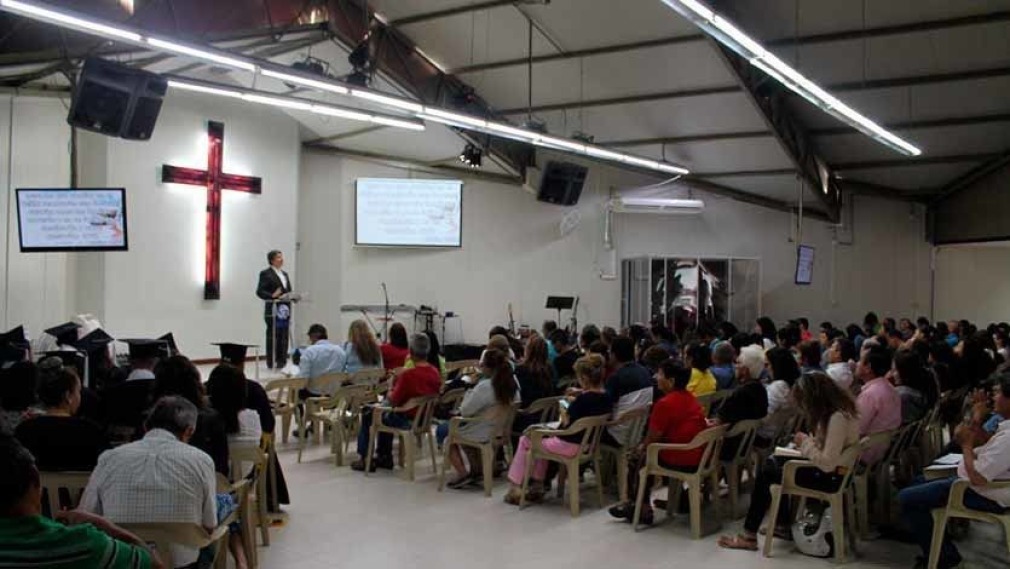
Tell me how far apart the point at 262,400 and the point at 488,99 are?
868 centimetres

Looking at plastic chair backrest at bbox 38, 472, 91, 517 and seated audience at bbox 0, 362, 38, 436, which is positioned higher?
seated audience at bbox 0, 362, 38, 436

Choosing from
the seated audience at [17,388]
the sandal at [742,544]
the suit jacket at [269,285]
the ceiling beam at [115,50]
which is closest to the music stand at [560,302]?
the suit jacket at [269,285]

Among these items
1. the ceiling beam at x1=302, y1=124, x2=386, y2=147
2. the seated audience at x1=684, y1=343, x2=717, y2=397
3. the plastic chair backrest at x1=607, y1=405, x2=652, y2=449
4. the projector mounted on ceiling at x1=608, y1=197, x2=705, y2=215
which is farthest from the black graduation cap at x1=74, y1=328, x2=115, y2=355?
the projector mounted on ceiling at x1=608, y1=197, x2=705, y2=215

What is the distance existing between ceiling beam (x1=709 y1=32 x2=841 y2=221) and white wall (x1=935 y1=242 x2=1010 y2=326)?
2.23m

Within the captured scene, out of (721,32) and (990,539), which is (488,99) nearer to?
(721,32)

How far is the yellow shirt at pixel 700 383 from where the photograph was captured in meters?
6.30

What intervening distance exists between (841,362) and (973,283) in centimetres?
929

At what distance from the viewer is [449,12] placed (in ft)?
34.3

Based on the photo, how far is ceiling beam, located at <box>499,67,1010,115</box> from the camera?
9.98 m

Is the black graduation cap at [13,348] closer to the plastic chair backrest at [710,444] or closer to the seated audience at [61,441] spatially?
the seated audience at [61,441]

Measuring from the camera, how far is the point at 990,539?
5.14 meters

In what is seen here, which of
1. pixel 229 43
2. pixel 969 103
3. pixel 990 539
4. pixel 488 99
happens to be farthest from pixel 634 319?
pixel 990 539

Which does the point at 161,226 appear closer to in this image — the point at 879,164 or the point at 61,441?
the point at 61,441

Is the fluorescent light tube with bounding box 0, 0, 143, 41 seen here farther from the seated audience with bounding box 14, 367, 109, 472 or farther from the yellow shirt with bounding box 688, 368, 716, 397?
the yellow shirt with bounding box 688, 368, 716, 397
